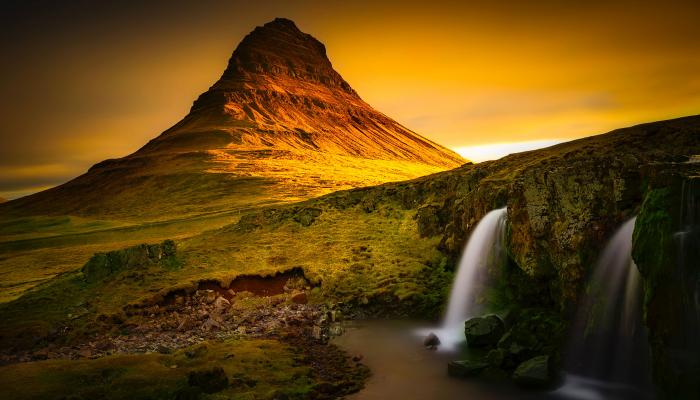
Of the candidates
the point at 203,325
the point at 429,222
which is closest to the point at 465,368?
the point at 203,325

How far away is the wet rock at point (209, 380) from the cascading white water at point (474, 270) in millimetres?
12673

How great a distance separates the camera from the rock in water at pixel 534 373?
18.9m

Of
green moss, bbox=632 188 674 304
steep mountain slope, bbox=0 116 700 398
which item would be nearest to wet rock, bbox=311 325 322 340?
steep mountain slope, bbox=0 116 700 398

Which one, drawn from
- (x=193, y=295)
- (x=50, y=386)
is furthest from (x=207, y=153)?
(x=50, y=386)

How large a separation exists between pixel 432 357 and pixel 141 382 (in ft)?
45.4

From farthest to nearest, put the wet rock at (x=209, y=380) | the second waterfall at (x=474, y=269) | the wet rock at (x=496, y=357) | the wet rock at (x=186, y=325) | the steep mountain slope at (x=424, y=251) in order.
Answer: the wet rock at (x=186, y=325) → the second waterfall at (x=474, y=269) → the steep mountain slope at (x=424, y=251) → the wet rock at (x=496, y=357) → the wet rock at (x=209, y=380)

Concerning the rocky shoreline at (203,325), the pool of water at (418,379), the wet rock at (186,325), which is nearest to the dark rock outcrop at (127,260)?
the rocky shoreline at (203,325)

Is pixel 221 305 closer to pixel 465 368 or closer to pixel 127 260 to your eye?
pixel 127 260

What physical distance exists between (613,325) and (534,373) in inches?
165

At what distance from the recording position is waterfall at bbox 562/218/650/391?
61.0ft

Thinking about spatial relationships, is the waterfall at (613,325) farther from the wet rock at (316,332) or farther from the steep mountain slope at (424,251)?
the wet rock at (316,332)

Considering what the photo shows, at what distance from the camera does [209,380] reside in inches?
771

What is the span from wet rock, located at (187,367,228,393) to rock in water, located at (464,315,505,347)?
12555mm

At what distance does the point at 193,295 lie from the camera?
118 feet
